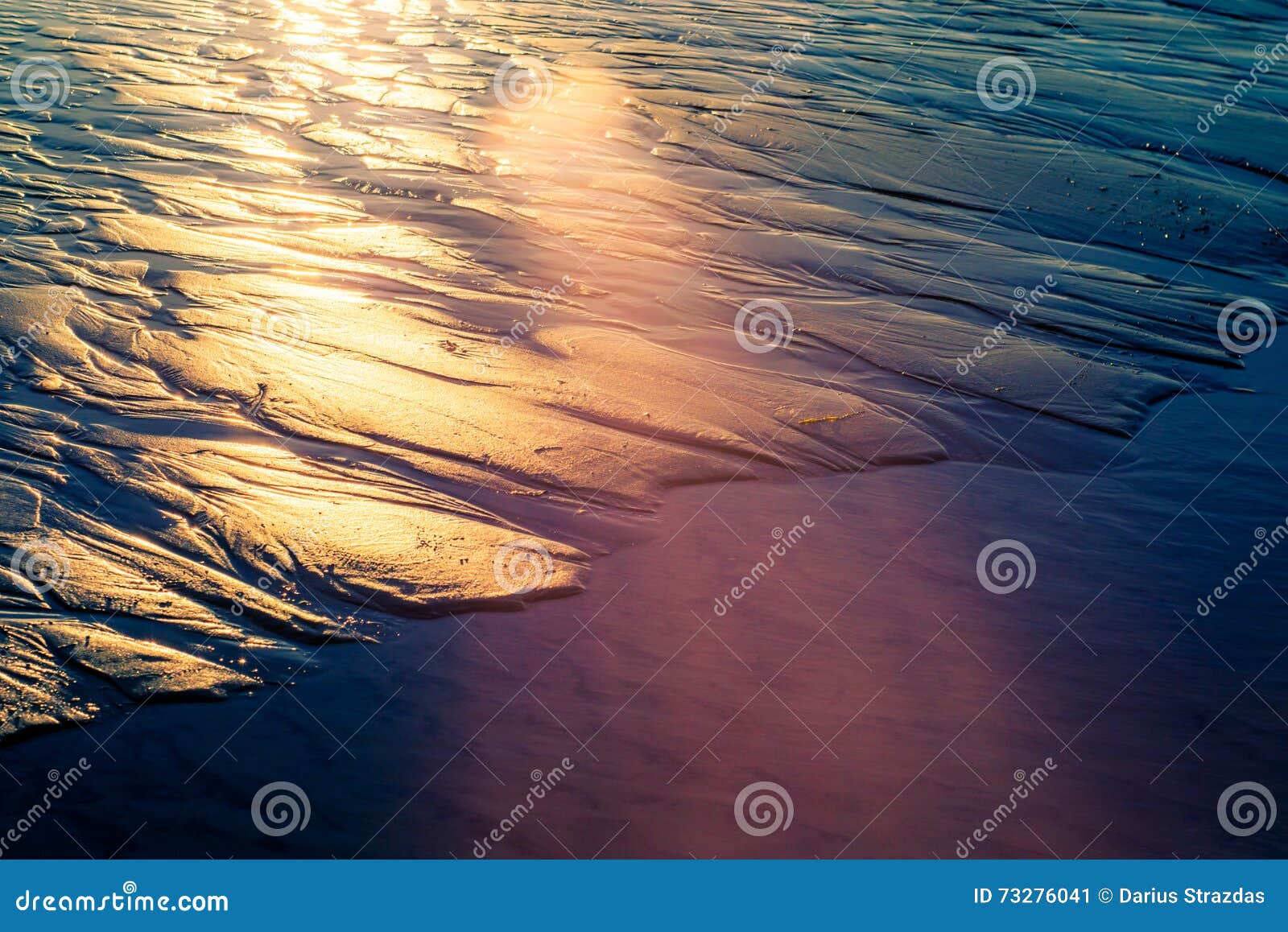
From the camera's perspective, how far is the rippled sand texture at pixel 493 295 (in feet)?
12.4

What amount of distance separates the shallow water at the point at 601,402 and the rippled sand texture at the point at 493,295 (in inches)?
1.1

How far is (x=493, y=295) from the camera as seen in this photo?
5.88m

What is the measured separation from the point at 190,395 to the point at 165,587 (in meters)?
1.49

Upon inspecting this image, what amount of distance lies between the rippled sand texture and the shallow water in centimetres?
3

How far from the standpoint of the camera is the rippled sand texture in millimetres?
3775

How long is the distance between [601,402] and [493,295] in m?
1.46

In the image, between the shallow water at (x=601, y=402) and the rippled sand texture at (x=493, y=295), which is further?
the rippled sand texture at (x=493, y=295)

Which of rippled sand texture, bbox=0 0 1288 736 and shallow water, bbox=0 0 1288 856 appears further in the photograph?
rippled sand texture, bbox=0 0 1288 736

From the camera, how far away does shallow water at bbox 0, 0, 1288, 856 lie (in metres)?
3.19

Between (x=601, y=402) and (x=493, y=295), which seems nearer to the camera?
(x=601, y=402)

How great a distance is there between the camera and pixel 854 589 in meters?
3.73

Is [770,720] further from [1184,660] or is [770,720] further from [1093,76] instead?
[1093,76]

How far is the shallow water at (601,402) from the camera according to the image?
3186 millimetres

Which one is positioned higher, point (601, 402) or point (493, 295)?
point (493, 295)
